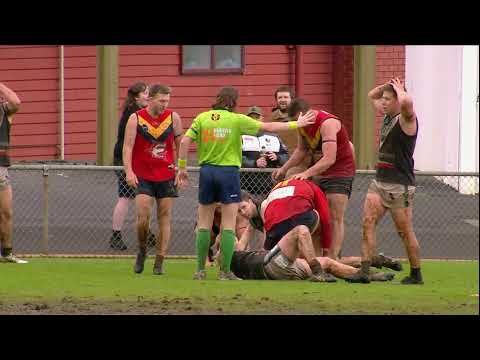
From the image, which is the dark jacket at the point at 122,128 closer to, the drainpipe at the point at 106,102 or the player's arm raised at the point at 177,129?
the player's arm raised at the point at 177,129

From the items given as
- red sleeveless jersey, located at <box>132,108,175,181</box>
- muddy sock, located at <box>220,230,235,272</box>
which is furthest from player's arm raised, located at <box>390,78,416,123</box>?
red sleeveless jersey, located at <box>132,108,175,181</box>

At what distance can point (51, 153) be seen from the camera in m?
24.2

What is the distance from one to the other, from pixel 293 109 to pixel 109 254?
3.55 m

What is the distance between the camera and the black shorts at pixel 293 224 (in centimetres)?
1374

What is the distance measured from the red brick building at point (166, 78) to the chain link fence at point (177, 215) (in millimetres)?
5348

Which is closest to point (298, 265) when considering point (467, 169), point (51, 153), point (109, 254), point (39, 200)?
point (109, 254)

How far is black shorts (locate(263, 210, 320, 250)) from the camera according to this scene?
13742 mm

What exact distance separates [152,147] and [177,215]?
416cm

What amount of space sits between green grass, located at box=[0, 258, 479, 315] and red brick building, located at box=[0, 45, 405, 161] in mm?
9461

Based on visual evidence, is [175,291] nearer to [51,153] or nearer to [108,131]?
[108,131]

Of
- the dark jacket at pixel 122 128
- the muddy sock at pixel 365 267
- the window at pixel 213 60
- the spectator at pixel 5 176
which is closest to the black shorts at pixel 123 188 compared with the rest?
the dark jacket at pixel 122 128

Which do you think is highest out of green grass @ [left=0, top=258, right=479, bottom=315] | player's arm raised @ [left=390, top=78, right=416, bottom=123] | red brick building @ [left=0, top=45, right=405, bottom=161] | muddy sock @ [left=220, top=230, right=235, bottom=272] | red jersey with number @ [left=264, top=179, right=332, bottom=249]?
red brick building @ [left=0, top=45, right=405, bottom=161]

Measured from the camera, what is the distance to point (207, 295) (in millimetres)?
12750

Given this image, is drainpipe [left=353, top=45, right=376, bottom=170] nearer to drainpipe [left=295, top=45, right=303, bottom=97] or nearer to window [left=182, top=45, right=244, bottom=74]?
drainpipe [left=295, top=45, right=303, bottom=97]
